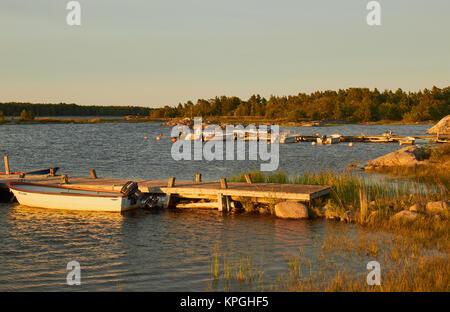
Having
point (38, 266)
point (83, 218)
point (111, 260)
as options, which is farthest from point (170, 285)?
point (83, 218)

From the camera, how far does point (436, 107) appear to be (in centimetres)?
17200

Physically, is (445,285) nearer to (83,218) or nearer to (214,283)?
(214,283)

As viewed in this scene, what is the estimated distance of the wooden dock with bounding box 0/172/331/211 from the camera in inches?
898

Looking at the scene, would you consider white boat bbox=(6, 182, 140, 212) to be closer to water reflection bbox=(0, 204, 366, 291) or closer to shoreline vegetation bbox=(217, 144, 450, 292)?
water reflection bbox=(0, 204, 366, 291)

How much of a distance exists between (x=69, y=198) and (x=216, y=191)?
7.94 meters

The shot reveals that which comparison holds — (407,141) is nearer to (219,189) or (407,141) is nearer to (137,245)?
(219,189)

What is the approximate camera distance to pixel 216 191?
23875 millimetres

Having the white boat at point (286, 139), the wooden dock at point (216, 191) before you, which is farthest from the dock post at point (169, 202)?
the white boat at point (286, 139)

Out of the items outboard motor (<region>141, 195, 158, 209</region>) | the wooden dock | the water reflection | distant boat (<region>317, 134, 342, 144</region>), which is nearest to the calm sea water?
the water reflection

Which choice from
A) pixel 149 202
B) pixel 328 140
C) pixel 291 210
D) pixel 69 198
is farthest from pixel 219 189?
pixel 328 140

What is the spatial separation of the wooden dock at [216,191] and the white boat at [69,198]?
0.81 metres

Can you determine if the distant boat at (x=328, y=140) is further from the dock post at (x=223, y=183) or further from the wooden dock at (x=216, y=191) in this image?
the dock post at (x=223, y=183)

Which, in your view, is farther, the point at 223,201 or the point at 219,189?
the point at 223,201

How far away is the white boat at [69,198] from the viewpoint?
24.2 metres
